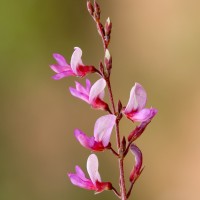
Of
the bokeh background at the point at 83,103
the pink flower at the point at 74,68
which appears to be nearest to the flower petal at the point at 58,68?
the pink flower at the point at 74,68

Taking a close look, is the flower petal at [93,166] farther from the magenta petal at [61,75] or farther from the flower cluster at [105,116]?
the magenta petal at [61,75]

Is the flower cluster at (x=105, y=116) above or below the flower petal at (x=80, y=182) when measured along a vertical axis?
above

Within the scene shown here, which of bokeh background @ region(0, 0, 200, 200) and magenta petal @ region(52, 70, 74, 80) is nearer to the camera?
magenta petal @ region(52, 70, 74, 80)

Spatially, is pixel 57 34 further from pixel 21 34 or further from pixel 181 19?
pixel 181 19

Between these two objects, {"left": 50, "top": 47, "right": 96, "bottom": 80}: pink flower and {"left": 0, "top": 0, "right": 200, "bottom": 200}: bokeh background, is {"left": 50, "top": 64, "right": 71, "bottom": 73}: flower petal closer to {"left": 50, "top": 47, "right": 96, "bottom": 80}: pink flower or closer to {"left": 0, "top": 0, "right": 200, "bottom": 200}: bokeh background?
{"left": 50, "top": 47, "right": 96, "bottom": 80}: pink flower

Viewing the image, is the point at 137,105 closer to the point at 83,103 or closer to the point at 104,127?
the point at 104,127

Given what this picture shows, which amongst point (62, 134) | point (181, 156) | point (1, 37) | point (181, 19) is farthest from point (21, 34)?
point (181, 156)

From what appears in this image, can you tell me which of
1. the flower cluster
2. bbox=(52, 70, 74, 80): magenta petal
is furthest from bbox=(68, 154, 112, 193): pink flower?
bbox=(52, 70, 74, 80): magenta petal
